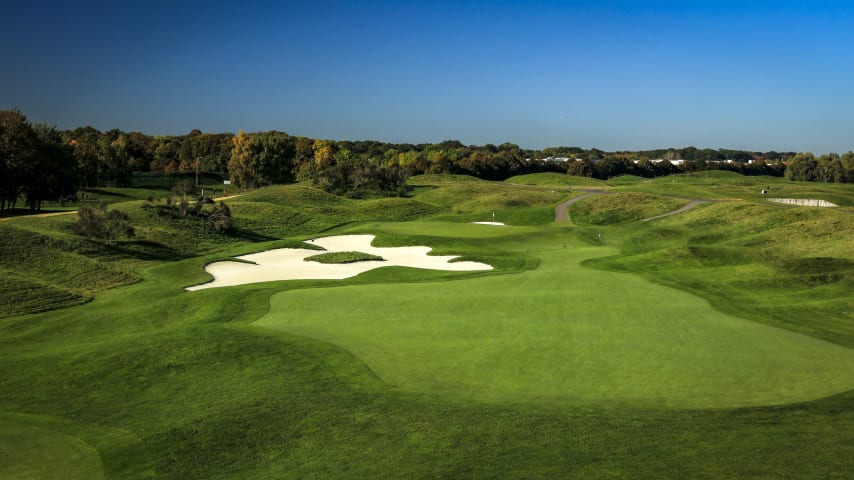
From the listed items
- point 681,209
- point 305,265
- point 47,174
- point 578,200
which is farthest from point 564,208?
point 47,174

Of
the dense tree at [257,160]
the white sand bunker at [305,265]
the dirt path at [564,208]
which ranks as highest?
the dense tree at [257,160]

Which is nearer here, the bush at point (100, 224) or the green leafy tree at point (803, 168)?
the bush at point (100, 224)

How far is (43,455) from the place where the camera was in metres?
12.0

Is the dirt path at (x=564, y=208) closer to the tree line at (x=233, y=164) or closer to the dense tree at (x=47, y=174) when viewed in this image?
the tree line at (x=233, y=164)

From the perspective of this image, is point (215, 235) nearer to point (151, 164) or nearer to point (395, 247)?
point (395, 247)

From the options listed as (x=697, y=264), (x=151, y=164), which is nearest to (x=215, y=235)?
(x=697, y=264)

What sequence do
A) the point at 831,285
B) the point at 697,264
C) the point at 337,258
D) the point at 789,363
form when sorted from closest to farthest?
the point at 789,363, the point at 831,285, the point at 697,264, the point at 337,258

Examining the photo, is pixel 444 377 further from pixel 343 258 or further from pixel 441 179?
pixel 441 179

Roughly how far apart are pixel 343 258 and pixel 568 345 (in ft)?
88.3

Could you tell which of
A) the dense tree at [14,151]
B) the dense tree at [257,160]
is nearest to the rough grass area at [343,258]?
the dense tree at [14,151]

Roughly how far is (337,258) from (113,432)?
31.1 metres

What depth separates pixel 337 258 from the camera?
145 feet

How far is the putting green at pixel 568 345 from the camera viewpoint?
1563 cm

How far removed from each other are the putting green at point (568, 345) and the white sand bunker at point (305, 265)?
896 cm
